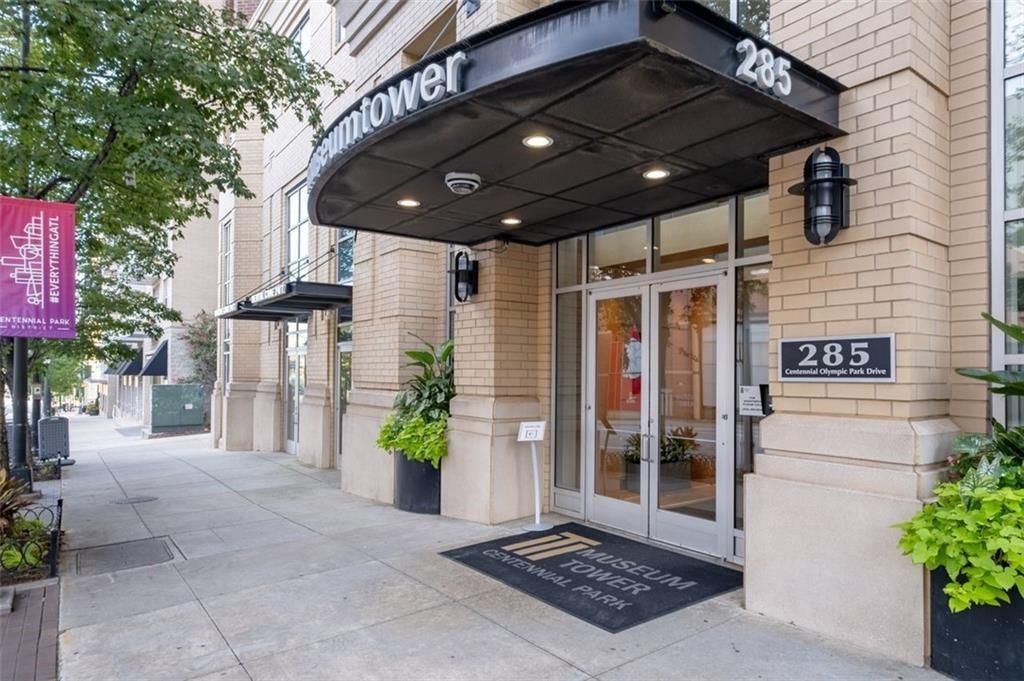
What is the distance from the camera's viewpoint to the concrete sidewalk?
3.82 m

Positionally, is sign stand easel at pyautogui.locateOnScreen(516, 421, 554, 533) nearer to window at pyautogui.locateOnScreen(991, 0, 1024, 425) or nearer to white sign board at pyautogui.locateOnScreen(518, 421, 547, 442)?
white sign board at pyautogui.locateOnScreen(518, 421, 547, 442)

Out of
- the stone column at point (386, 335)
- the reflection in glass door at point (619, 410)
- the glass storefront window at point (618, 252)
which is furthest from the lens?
the stone column at point (386, 335)

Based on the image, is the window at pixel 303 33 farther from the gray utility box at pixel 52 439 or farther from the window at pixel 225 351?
the gray utility box at pixel 52 439

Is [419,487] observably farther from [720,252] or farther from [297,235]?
[297,235]

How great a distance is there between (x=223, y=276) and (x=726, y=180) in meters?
16.8

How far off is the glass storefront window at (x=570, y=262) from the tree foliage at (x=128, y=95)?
352 cm

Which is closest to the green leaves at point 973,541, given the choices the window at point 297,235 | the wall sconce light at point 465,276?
the wall sconce light at point 465,276

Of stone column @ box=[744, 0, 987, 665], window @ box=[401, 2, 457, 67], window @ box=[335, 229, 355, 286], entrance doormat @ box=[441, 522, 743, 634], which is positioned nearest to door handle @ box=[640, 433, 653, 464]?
entrance doormat @ box=[441, 522, 743, 634]

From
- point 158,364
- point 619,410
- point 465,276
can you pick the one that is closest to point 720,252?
point 619,410

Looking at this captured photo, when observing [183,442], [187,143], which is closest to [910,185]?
[187,143]

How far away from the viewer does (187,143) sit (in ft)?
21.8

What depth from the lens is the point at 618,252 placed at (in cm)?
697

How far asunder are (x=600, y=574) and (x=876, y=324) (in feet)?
9.55

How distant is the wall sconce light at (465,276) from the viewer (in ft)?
24.9
